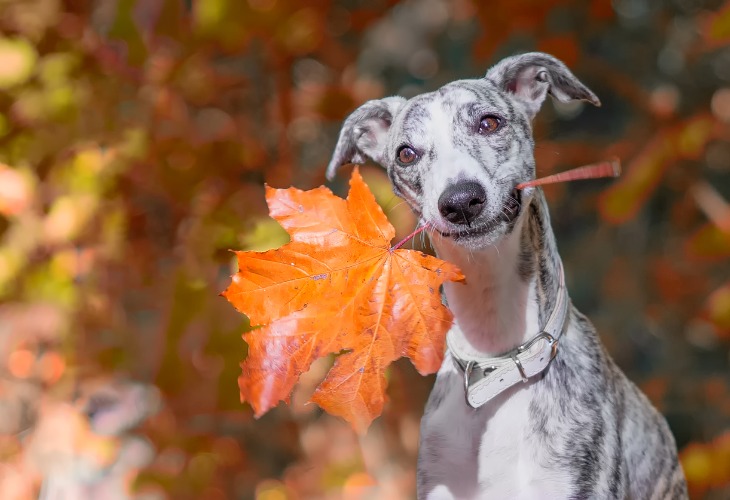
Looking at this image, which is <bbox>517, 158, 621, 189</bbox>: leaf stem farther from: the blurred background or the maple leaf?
the blurred background

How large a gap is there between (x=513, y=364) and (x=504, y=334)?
0.34 ft

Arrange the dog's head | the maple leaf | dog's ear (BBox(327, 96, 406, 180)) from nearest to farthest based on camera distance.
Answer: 1. the maple leaf
2. the dog's head
3. dog's ear (BBox(327, 96, 406, 180))

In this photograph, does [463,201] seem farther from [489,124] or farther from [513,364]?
[513,364]

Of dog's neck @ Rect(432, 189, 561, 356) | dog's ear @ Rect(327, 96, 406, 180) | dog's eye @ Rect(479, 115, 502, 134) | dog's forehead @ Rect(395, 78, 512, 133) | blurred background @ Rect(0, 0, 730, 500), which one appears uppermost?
dog's forehead @ Rect(395, 78, 512, 133)

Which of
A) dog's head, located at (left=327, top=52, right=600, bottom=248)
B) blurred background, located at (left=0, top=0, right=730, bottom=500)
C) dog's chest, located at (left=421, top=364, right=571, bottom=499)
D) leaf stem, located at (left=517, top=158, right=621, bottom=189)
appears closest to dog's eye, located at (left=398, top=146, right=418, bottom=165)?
dog's head, located at (left=327, top=52, right=600, bottom=248)

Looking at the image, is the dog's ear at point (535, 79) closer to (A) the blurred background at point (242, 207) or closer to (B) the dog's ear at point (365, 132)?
(B) the dog's ear at point (365, 132)

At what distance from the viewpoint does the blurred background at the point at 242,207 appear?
11.3ft

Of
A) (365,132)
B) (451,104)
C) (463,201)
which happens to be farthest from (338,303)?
(365,132)

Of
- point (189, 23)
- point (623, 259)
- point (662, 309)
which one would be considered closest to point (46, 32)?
point (189, 23)

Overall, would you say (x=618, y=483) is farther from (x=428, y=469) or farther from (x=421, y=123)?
(x=421, y=123)

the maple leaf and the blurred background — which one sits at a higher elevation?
the maple leaf

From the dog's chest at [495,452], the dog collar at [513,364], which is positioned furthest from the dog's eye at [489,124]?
the dog's chest at [495,452]

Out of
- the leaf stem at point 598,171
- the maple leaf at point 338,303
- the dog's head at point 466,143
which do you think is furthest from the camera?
the dog's head at point 466,143

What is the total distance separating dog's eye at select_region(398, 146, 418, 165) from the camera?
2.08 m
